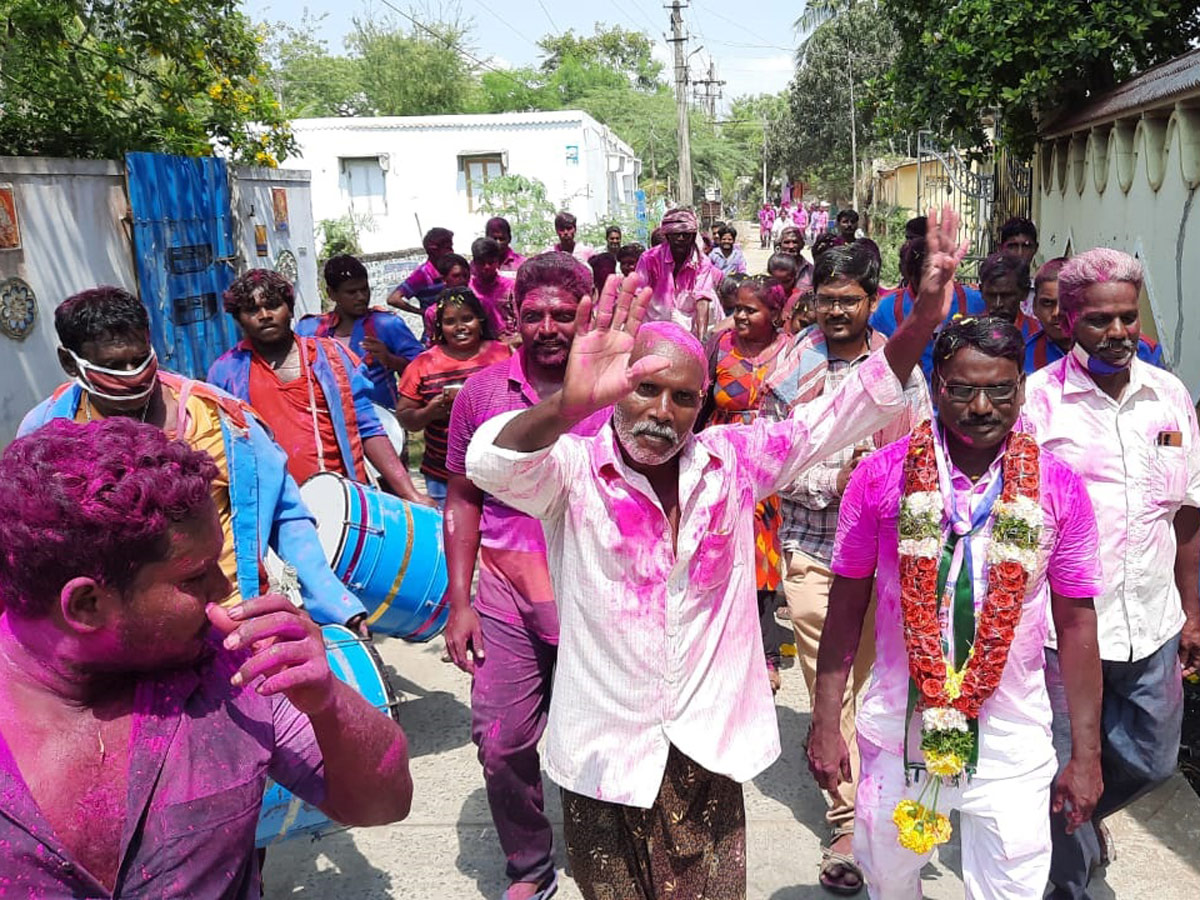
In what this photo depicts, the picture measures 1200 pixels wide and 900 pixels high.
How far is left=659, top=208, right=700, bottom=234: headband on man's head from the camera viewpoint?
25.0 feet

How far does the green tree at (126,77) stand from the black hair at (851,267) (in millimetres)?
6102

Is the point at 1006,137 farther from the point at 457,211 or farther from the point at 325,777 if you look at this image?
the point at 457,211

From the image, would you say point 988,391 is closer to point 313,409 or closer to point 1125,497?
point 1125,497

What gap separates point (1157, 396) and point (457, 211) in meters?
27.3

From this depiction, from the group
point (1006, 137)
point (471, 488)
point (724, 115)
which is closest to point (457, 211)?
point (1006, 137)

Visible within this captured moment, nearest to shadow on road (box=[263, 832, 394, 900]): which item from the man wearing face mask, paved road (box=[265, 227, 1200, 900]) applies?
paved road (box=[265, 227, 1200, 900])

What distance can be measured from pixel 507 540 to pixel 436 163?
27.1 m

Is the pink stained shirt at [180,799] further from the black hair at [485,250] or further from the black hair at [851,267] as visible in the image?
the black hair at [485,250]

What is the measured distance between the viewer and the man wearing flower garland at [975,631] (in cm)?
261

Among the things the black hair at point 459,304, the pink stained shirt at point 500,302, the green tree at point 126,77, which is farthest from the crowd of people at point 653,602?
the green tree at point 126,77

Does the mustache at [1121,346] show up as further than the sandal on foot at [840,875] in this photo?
No

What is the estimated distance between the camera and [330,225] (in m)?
25.3

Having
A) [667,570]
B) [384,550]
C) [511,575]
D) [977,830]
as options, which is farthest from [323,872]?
[977,830]

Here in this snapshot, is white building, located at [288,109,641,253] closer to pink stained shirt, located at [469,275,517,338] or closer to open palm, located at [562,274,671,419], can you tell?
pink stained shirt, located at [469,275,517,338]
